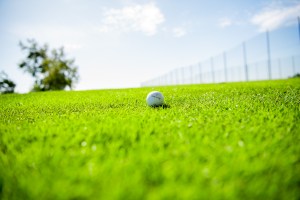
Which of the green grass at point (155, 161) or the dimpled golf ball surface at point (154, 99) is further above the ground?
the dimpled golf ball surface at point (154, 99)

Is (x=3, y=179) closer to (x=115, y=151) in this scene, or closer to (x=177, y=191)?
(x=115, y=151)

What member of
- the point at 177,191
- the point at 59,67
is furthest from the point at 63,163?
the point at 59,67

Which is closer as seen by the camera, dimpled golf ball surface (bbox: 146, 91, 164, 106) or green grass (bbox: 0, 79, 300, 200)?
green grass (bbox: 0, 79, 300, 200)

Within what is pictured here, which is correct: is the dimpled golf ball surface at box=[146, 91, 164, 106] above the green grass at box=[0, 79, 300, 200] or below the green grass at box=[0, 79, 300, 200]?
above

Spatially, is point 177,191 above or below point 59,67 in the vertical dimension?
below

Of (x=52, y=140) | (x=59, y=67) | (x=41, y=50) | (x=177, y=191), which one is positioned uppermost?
(x=41, y=50)

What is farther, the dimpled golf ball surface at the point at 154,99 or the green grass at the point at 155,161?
the dimpled golf ball surface at the point at 154,99

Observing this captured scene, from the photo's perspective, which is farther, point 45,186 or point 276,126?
point 276,126

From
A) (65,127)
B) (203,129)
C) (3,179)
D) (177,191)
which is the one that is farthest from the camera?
(65,127)

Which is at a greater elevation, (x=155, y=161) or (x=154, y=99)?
(x=154, y=99)

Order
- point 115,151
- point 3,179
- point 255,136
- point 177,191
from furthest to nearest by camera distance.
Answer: point 255,136
point 115,151
point 3,179
point 177,191

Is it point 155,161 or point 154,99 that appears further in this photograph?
point 154,99

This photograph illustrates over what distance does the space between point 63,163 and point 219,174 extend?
1587 millimetres

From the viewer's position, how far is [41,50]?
52.8 m
